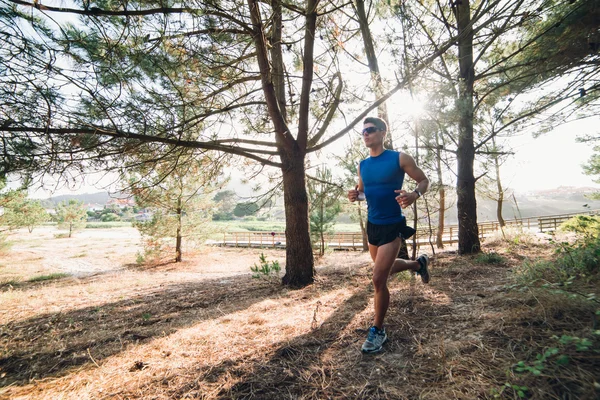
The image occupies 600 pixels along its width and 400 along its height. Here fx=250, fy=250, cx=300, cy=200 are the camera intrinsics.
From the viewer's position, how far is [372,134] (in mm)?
2236

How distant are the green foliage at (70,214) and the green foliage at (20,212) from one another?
21.2 m

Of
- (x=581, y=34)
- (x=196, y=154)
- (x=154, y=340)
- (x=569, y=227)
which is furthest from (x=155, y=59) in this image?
Result: (x=569, y=227)

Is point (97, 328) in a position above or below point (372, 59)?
below

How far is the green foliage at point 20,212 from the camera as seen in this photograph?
11.7 m

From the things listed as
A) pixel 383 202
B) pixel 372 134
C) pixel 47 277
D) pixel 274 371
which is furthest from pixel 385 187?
pixel 47 277

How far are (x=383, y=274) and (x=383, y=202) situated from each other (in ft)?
1.97

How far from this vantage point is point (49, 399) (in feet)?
5.23

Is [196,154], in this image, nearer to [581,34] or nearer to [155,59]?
[155,59]

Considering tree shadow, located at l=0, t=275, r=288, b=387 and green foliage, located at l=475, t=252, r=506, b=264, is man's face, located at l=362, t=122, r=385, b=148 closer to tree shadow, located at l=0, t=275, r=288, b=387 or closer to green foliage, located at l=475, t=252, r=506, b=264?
tree shadow, located at l=0, t=275, r=288, b=387

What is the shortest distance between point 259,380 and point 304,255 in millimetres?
2809

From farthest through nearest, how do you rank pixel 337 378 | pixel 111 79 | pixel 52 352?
1. pixel 111 79
2. pixel 52 352
3. pixel 337 378

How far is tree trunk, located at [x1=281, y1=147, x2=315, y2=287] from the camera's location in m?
4.32

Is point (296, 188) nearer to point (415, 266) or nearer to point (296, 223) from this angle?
point (296, 223)

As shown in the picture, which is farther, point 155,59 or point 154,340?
point 155,59
